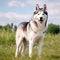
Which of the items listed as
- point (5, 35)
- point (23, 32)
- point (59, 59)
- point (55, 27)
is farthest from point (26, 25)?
point (55, 27)

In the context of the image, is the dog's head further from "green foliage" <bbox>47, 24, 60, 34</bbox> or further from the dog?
"green foliage" <bbox>47, 24, 60, 34</bbox>

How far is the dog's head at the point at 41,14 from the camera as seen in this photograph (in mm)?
9995

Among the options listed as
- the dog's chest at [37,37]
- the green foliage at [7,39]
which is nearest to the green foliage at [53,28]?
the green foliage at [7,39]

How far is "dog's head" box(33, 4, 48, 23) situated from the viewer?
32.8ft

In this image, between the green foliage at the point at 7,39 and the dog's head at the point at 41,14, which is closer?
the dog's head at the point at 41,14

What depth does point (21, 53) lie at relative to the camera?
37.9ft

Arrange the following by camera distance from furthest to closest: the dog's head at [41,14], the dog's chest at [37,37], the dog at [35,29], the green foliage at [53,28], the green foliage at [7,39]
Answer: the green foliage at [53,28] → the green foliage at [7,39] → the dog's chest at [37,37] → the dog at [35,29] → the dog's head at [41,14]

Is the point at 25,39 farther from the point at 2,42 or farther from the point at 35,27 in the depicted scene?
the point at 2,42

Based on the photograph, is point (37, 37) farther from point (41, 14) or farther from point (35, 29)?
point (41, 14)

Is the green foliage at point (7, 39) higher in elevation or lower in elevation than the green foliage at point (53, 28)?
higher

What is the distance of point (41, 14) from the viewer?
10055mm

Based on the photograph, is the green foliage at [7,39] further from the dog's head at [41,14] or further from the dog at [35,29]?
the dog's head at [41,14]

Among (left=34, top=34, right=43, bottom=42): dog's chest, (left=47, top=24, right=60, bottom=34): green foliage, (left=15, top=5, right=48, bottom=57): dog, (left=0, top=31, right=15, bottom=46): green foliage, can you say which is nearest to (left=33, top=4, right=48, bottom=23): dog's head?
(left=15, top=5, right=48, bottom=57): dog

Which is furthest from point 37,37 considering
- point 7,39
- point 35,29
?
point 7,39
